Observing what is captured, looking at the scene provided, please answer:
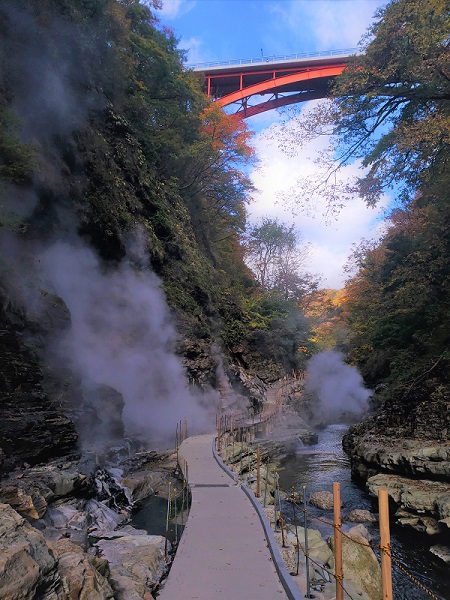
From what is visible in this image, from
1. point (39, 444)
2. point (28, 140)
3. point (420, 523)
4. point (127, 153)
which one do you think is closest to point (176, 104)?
point (127, 153)

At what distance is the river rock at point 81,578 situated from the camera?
3557mm

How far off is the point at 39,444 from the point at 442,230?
14.6 m

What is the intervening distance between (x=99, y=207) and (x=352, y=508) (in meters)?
14.4

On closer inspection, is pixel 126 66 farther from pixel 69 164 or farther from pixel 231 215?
pixel 231 215

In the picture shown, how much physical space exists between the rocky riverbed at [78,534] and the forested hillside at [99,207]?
50.3 inches

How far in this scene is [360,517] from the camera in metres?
10.7

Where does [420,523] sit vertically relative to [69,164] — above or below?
below

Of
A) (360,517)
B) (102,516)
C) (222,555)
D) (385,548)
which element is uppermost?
(385,548)

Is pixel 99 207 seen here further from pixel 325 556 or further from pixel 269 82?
pixel 269 82

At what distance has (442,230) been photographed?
14305mm

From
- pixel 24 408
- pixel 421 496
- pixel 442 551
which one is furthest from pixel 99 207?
pixel 442 551

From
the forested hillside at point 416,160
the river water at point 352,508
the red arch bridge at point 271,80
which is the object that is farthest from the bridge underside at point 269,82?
the river water at point 352,508

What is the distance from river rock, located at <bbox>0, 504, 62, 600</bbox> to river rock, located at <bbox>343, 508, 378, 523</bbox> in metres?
9.43

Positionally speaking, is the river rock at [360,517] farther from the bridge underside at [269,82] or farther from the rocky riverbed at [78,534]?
the bridge underside at [269,82]
